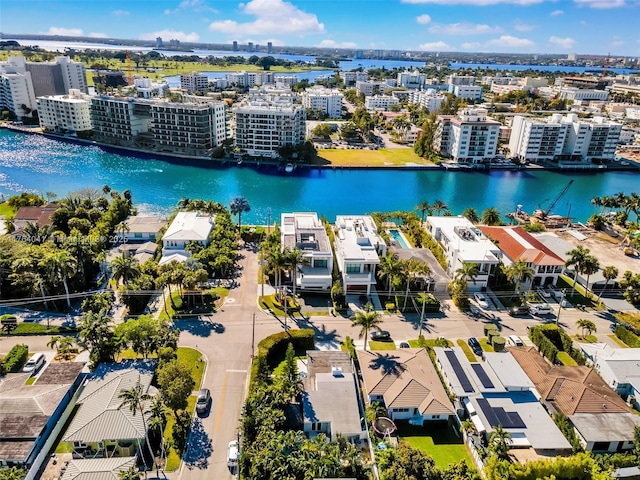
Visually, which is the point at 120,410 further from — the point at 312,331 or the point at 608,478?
the point at 608,478

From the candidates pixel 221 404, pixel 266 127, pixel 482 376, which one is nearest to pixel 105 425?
pixel 221 404

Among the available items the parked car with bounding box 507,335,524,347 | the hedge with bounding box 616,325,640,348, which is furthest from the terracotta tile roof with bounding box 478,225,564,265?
the parked car with bounding box 507,335,524,347

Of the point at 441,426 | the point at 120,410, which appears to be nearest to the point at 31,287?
the point at 120,410

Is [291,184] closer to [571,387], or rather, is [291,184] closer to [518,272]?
[518,272]

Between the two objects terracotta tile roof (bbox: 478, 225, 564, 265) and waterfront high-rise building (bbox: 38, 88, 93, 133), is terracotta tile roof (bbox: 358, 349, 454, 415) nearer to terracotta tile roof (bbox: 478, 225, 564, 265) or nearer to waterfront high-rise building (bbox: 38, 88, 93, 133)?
terracotta tile roof (bbox: 478, 225, 564, 265)

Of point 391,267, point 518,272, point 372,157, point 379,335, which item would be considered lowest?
point 379,335

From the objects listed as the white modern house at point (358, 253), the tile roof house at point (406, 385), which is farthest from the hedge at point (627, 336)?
the white modern house at point (358, 253)

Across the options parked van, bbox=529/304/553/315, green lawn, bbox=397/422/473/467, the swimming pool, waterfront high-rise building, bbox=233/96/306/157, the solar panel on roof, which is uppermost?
waterfront high-rise building, bbox=233/96/306/157
